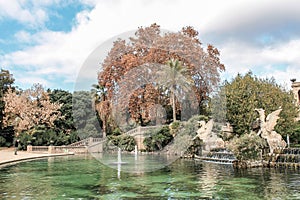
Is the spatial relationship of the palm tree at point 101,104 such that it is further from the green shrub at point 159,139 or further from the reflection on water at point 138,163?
the reflection on water at point 138,163

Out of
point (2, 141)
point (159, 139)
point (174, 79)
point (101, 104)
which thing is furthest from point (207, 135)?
point (2, 141)

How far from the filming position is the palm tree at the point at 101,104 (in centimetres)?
2881

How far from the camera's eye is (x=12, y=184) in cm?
1023

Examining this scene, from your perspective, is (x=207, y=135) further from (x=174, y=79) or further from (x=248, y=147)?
(x=174, y=79)

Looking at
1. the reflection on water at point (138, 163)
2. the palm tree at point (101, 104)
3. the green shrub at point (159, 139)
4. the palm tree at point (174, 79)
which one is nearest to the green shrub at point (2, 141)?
the palm tree at point (101, 104)

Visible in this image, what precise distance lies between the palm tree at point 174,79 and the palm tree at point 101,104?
18.2 feet

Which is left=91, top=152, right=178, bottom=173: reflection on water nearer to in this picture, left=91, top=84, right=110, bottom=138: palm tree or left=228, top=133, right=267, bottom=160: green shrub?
left=228, top=133, right=267, bottom=160: green shrub

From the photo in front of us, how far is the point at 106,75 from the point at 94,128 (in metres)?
5.45

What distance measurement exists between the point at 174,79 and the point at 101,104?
290 inches

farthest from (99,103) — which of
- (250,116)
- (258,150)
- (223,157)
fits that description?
(258,150)

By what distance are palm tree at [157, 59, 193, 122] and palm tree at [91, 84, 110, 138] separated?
5.54 meters

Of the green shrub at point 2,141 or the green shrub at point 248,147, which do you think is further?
the green shrub at point 2,141

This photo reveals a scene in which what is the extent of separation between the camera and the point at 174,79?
27.8 metres

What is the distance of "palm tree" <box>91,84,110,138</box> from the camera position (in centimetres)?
2881
